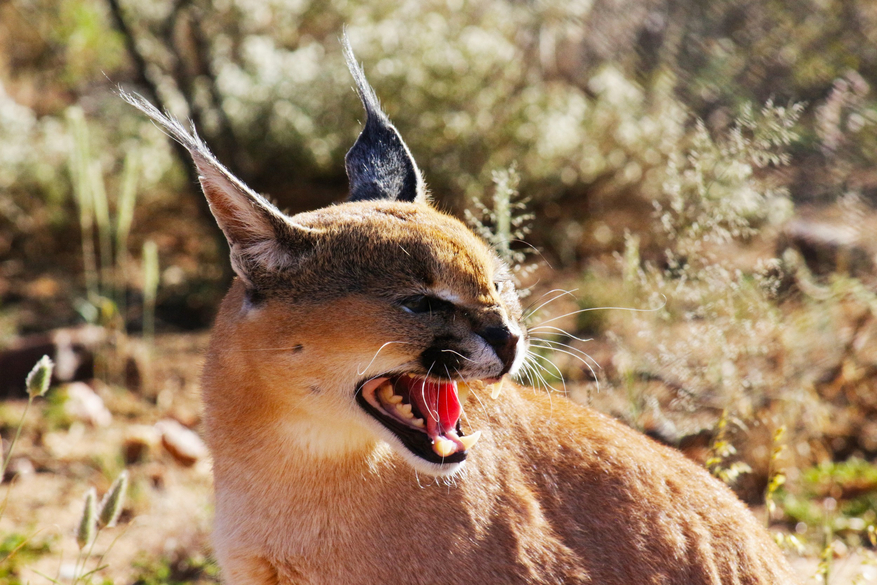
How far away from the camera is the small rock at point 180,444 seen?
18.2 ft

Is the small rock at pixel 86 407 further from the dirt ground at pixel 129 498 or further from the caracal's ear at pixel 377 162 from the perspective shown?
the caracal's ear at pixel 377 162

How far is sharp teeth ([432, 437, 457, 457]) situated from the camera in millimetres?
2689

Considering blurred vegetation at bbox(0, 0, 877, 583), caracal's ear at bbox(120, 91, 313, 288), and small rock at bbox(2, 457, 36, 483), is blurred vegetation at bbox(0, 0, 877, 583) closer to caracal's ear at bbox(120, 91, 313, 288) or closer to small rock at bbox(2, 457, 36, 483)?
small rock at bbox(2, 457, 36, 483)

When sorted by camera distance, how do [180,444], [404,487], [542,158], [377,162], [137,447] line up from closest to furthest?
1. [404,487]
2. [377,162]
3. [137,447]
4. [180,444]
5. [542,158]

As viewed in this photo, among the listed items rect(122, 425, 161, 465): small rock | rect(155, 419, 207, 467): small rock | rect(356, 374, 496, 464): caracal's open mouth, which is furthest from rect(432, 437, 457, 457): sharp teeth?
rect(122, 425, 161, 465): small rock

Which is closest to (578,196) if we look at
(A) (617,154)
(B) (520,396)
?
(A) (617,154)

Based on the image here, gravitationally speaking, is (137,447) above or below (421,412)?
below

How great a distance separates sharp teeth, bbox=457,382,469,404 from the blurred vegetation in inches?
73.4

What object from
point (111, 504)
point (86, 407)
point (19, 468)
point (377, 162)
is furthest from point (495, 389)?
point (86, 407)

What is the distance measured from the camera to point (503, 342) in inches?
107

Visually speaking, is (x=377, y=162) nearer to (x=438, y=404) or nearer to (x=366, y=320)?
(x=366, y=320)

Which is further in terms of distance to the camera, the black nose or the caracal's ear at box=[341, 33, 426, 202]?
the caracal's ear at box=[341, 33, 426, 202]

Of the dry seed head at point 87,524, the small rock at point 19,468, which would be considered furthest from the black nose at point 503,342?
→ the small rock at point 19,468

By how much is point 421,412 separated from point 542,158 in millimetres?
5676
